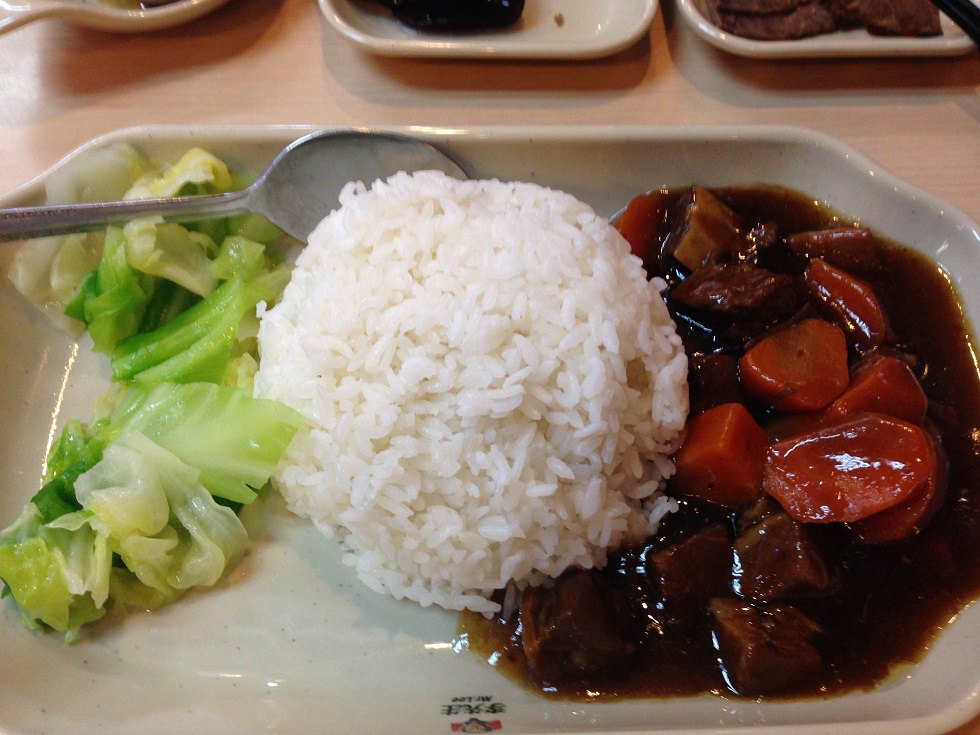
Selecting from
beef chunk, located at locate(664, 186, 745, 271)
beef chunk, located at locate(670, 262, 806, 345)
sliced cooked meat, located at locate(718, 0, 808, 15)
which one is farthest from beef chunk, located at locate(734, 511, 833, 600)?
sliced cooked meat, located at locate(718, 0, 808, 15)

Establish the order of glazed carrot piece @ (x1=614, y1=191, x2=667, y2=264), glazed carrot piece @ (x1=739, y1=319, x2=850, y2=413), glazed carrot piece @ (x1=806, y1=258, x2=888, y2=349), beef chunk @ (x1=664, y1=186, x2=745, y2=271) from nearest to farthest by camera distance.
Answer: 1. glazed carrot piece @ (x1=739, y1=319, x2=850, y2=413)
2. glazed carrot piece @ (x1=806, y1=258, x2=888, y2=349)
3. beef chunk @ (x1=664, y1=186, x2=745, y2=271)
4. glazed carrot piece @ (x1=614, y1=191, x2=667, y2=264)

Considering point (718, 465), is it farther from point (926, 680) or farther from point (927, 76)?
point (927, 76)

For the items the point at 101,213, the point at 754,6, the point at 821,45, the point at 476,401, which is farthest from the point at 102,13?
the point at 821,45

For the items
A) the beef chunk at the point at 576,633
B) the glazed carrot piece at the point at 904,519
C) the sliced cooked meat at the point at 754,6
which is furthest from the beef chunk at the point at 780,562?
the sliced cooked meat at the point at 754,6

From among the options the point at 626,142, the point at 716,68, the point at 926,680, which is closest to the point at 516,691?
the point at 926,680

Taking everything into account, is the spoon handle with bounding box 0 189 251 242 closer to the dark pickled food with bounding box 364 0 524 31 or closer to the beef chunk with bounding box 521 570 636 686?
the dark pickled food with bounding box 364 0 524 31

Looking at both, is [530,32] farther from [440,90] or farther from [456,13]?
[440,90]
